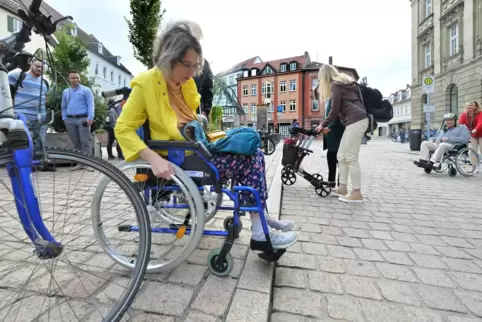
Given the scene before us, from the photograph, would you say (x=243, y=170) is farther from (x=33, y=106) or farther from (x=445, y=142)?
(x=445, y=142)

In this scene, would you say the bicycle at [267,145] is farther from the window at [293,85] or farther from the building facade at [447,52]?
→ the window at [293,85]

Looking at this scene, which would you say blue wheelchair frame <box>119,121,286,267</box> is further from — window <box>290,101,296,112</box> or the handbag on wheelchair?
window <box>290,101,296,112</box>

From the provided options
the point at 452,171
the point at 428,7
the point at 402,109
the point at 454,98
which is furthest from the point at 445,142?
the point at 402,109

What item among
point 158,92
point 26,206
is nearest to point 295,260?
point 158,92

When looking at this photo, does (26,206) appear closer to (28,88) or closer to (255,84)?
(28,88)

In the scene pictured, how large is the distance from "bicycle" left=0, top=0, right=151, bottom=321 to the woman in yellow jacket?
29cm

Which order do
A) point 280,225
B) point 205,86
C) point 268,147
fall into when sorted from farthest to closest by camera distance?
point 268,147, point 205,86, point 280,225

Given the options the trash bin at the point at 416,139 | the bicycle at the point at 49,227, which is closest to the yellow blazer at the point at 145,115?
the bicycle at the point at 49,227

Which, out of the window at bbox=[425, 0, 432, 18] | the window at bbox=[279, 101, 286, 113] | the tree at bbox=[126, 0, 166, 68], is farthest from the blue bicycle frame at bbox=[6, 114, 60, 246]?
the window at bbox=[279, 101, 286, 113]

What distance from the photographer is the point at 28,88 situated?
203cm

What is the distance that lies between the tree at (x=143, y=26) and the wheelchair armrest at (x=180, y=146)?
9.67 metres

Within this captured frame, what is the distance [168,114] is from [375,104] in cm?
336

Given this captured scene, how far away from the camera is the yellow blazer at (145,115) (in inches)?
64.6

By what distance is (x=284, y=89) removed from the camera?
165ft
